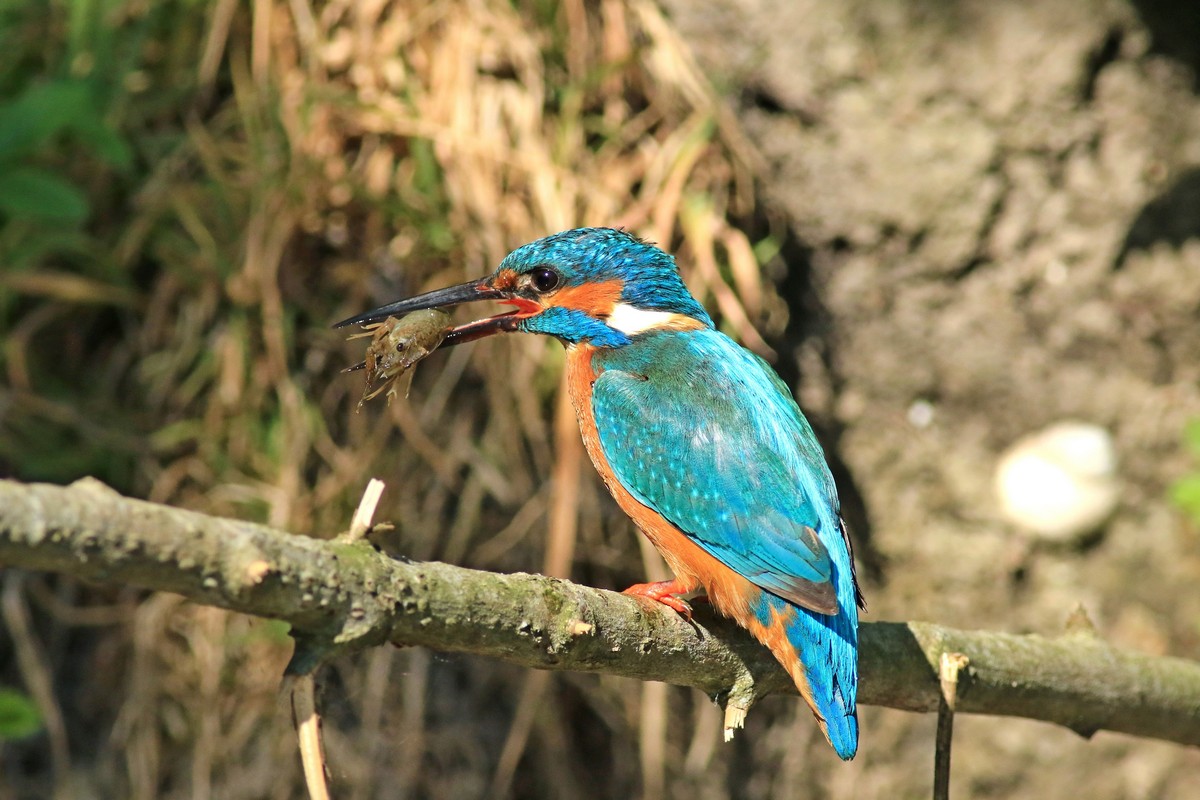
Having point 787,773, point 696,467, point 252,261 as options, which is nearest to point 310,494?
point 252,261

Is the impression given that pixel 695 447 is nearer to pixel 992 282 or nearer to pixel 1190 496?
pixel 1190 496

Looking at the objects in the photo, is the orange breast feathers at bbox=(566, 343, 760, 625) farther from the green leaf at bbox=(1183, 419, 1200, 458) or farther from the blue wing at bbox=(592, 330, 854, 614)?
the green leaf at bbox=(1183, 419, 1200, 458)

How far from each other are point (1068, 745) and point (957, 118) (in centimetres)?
160

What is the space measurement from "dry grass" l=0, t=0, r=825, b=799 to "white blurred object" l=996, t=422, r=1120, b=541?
740 millimetres

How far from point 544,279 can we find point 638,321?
0.64 feet

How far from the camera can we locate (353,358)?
2.91 metres

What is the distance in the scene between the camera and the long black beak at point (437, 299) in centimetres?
215

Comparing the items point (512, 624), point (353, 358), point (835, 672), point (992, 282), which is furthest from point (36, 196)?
point (992, 282)

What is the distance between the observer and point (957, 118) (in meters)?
3.07

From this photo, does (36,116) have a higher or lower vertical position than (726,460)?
higher

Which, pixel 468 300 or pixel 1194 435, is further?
pixel 1194 435

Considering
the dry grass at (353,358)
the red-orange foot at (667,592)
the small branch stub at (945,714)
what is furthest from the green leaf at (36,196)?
the small branch stub at (945,714)

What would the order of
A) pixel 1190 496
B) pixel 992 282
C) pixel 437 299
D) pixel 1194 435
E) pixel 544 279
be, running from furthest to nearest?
1. pixel 992 282
2. pixel 1194 435
3. pixel 1190 496
4. pixel 544 279
5. pixel 437 299

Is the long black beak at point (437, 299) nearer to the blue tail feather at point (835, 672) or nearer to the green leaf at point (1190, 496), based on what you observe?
the blue tail feather at point (835, 672)
